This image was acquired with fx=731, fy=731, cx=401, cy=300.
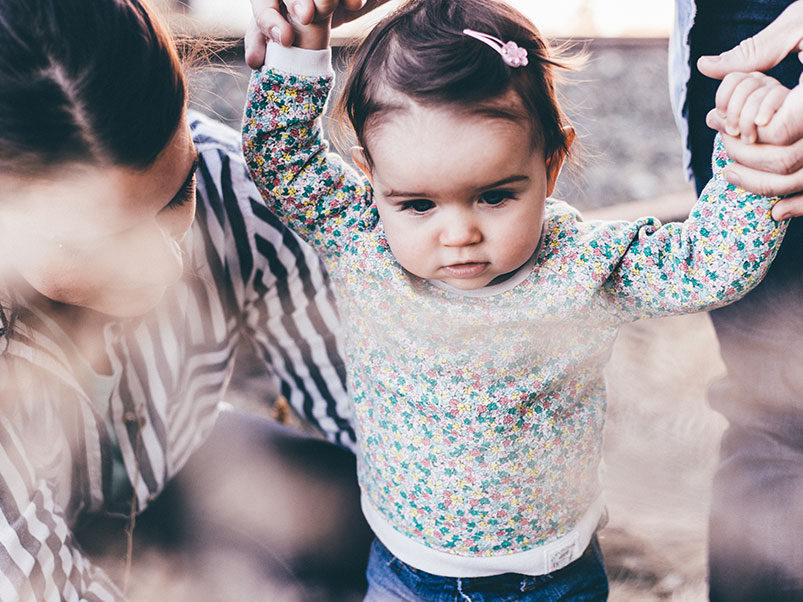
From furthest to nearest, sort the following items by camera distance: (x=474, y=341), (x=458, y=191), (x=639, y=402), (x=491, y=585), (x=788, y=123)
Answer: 1. (x=639, y=402)
2. (x=491, y=585)
3. (x=474, y=341)
4. (x=458, y=191)
5. (x=788, y=123)

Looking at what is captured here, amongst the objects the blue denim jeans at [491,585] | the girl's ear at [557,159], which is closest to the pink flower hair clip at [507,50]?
the girl's ear at [557,159]

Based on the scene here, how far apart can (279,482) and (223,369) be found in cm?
24

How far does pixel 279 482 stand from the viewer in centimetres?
139

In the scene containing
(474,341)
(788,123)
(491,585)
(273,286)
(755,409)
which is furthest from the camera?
(273,286)

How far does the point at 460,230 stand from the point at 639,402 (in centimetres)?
142

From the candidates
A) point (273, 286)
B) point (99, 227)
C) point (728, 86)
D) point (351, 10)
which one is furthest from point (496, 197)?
point (273, 286)

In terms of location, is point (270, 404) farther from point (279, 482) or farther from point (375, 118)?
point (375, 118)

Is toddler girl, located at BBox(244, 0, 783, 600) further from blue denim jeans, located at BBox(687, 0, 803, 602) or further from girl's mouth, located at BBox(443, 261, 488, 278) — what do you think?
blue denim jeans, located at BBox(687, 0, 803, 602)

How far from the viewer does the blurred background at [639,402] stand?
1.29 meters

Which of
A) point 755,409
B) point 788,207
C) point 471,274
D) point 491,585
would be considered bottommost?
point 491,585

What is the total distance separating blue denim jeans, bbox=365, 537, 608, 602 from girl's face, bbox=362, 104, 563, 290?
1.45 feet

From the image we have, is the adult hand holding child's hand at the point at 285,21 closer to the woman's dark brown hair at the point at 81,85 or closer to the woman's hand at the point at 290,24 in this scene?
the woman's hand at the point at 290,24

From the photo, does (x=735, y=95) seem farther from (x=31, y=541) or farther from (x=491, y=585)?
(x=31, y=541)

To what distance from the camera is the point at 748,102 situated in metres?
0.73
